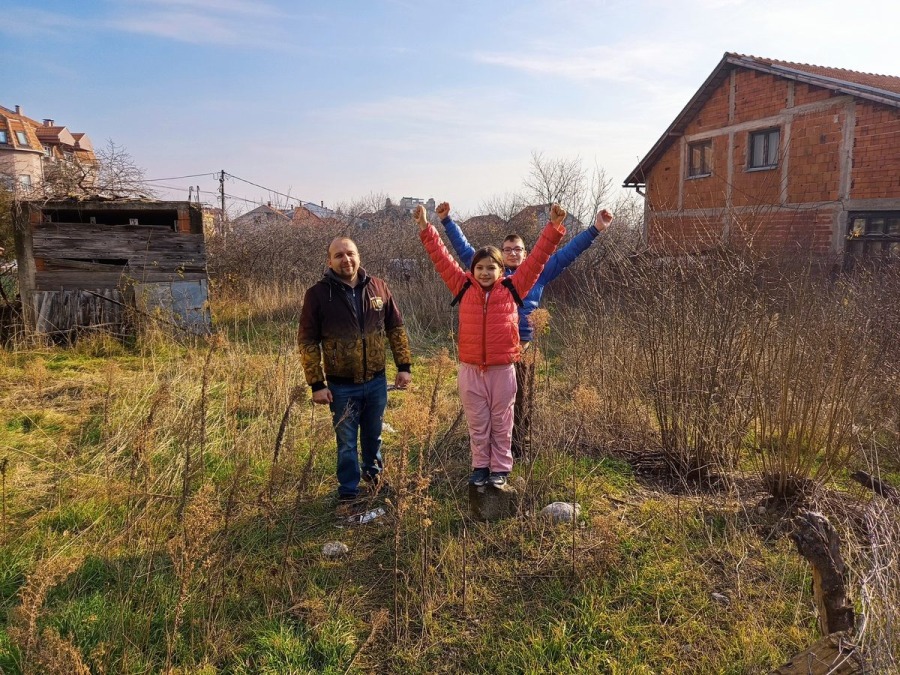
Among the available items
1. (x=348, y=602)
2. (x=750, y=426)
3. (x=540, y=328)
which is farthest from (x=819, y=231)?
(x=348, y=602)

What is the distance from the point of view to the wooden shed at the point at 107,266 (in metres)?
8.10

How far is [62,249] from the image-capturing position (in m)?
8.20

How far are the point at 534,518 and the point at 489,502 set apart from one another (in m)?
0.30

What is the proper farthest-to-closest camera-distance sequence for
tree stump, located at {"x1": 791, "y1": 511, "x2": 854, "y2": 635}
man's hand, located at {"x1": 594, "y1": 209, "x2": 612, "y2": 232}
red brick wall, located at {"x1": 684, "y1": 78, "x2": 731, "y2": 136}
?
red brick wall, located at {"x1": 684, "y1": 78, "x2": 731, "y2": 136} → man's hand, located at {"x1": 594, "y1": 209, "x2": 612, "y2": 232} → tree stump, located at {"x1": 791, "y1": 511, "x2": 854, "y2": 635}

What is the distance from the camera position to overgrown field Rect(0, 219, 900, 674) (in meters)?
2.33

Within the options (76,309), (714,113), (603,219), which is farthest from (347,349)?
(714,113)

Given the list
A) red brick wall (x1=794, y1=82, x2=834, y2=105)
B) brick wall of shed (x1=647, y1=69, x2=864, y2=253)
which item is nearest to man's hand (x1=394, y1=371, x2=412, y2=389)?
brick wall of shed (x1=647, y1=69, x2=864, y2=253)

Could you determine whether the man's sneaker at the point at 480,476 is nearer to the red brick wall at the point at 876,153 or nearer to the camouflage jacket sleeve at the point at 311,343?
the camouflage jacket sleeve at the point at 311,343

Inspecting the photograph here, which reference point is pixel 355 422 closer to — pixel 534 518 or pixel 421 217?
pixel 534 518

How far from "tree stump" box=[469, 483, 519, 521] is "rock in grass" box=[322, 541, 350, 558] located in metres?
0.82

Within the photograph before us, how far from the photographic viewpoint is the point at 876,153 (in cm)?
1162

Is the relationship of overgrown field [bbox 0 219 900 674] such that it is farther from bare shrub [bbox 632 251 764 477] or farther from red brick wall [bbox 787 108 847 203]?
red brick wall [bbox 787 108 847 203]

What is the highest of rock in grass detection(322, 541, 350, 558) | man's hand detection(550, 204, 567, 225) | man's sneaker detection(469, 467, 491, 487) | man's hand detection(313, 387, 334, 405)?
man's hand detection(550, 204, 567, 225)

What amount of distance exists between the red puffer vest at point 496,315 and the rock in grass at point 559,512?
0.99m
